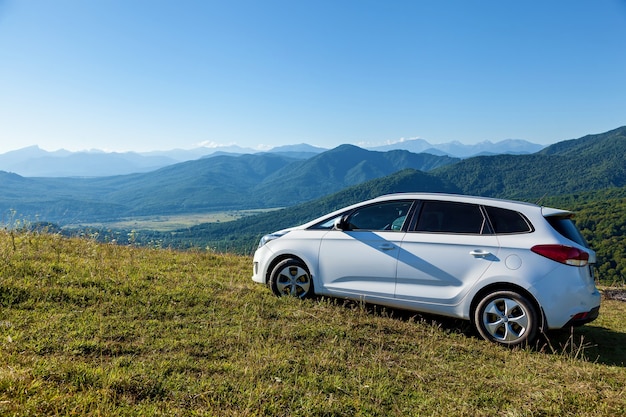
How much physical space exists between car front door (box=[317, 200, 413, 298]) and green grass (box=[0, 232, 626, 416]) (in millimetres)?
353

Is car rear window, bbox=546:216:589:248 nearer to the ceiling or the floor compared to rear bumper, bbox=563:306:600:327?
nearer to the ceiling

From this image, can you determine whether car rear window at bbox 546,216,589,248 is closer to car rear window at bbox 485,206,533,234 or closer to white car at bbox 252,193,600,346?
white car at bbox 252,193,600,346

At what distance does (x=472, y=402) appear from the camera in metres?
3.31

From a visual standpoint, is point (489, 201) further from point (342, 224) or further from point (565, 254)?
point (342, 224)

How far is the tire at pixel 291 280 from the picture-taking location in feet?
20.2

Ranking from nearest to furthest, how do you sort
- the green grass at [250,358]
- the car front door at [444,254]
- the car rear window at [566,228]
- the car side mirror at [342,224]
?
the green grass at [250,358] → the car rear window at [566,228] → the car front door at [444,254] → the car side mirror at [342,224]

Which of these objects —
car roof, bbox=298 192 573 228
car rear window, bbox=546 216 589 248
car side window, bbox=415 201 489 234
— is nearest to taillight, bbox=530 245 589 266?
car rear window, bbox=546 216 589 248

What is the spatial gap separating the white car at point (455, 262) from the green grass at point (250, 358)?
352mm

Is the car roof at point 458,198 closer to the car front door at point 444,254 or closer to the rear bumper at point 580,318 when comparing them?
the car front door at point 444,254

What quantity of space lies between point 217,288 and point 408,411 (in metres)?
4.10

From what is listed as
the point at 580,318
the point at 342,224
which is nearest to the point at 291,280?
the point at 342,224

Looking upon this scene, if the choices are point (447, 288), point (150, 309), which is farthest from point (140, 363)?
point (447, 288)

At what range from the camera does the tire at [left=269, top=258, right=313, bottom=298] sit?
615 cm

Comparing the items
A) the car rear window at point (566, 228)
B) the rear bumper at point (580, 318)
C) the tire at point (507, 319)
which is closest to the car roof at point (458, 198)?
the car rear window at point (566, 228)
